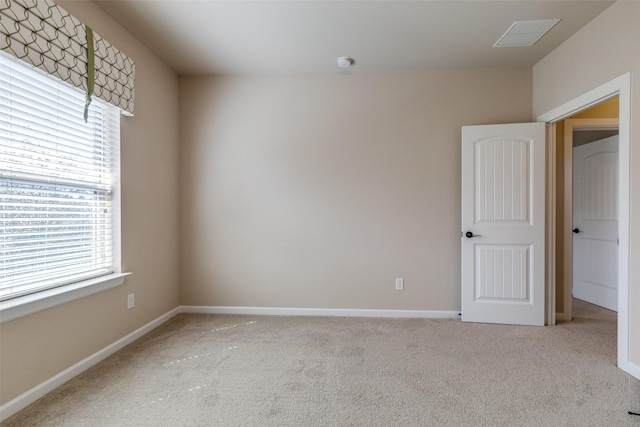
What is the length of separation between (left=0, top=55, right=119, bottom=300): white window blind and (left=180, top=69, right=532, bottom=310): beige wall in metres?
1.03

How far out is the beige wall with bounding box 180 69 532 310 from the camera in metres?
3.19

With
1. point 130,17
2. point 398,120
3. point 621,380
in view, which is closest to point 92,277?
point 130,17

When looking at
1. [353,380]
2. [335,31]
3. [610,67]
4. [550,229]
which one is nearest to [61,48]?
[335,31]

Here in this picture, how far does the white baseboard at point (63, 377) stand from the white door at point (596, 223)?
16.2 feet

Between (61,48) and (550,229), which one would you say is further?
(550,229)

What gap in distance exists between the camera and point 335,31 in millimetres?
2525

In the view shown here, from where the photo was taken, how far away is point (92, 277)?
228 centimetres

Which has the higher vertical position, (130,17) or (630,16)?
(130,17)

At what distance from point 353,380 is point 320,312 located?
130cm

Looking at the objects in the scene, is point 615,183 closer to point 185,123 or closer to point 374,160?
point 374,160

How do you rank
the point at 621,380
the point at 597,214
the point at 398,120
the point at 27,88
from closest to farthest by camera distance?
the point at 27,88
the point at 621,380
the point at 398,120
the point at 597,214

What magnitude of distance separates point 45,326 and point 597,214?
5.39m

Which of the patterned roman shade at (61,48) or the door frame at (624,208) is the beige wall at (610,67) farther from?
the patterned roman shade at (61,48)

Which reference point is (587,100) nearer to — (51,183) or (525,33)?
(525,33)
